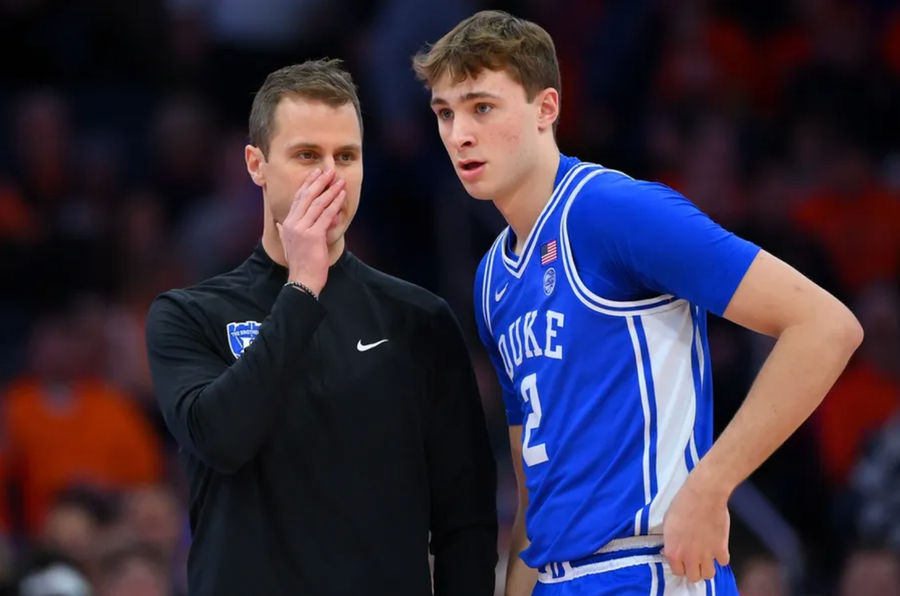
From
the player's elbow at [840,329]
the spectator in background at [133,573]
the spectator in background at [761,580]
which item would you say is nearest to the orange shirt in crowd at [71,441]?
the spectator in background at [133,573]

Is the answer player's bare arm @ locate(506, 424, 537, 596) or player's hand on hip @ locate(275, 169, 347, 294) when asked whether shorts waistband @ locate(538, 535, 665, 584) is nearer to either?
player's bare arm @ locate(506, 424, 537, 596)

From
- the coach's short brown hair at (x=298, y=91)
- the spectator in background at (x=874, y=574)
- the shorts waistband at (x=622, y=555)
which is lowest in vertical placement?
the spectator in background at (x=874, y=574)

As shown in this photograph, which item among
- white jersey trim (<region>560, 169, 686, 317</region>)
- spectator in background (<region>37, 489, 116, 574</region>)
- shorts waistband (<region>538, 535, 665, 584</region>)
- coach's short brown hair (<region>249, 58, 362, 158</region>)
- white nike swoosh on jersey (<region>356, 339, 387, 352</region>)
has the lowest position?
spectator in background (<region>37, 489, 116, 574</region>)

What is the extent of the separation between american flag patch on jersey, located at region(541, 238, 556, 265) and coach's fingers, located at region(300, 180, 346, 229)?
0.63 metres

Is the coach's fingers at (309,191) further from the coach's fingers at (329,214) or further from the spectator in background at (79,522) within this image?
the spectator in background at (79,522)

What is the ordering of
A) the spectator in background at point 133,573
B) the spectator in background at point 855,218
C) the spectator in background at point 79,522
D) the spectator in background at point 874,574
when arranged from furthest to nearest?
the spectator in background at point 855,218
the spectator in background at point 874,574
the spectator in background at point 79,522
the spectator in background at point 133,573

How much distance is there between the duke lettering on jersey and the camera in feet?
14.1

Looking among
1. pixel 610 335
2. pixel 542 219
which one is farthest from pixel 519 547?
pixel 542 219

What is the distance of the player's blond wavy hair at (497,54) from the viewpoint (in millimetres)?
4434

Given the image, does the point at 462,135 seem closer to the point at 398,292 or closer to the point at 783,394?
the point at 398,292

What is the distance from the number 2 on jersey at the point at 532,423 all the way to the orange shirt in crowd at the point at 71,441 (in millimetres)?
5035

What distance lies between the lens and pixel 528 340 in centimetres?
440

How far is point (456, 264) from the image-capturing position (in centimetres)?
1001

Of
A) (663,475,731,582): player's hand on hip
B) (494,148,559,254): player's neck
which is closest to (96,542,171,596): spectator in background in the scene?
(494,148,559,254): player's neck
